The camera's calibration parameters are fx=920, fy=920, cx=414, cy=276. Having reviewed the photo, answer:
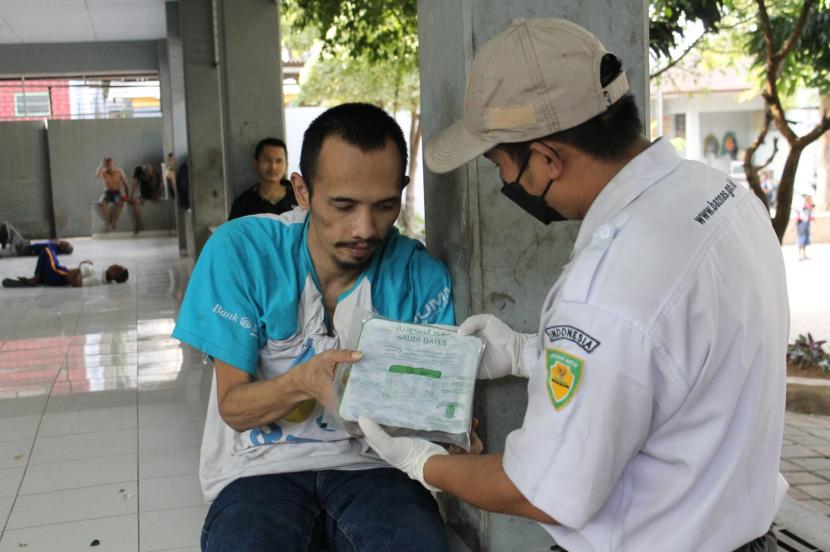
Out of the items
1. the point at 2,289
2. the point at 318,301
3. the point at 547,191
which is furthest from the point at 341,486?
the point at 2,289

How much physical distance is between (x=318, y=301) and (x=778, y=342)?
1127mm

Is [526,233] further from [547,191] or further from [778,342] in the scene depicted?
[778,342]

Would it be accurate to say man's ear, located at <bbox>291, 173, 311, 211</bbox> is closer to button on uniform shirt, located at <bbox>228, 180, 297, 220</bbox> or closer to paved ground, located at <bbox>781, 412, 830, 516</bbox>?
paved ground, located at <bbox>781, 412, 830, 516</bbox>

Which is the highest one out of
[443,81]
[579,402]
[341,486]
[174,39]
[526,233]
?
[174,39]

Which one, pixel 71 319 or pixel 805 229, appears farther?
→ pixel 805 229

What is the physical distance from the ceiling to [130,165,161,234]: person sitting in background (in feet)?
9.16

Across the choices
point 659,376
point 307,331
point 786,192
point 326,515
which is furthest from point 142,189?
point 659,376

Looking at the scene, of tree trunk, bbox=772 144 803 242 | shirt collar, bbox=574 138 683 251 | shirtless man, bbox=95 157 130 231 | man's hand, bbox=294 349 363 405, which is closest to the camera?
shirt collar, bbox=574 138 683 251

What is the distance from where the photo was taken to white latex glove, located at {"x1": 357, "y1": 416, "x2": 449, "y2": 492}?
6.02 feet

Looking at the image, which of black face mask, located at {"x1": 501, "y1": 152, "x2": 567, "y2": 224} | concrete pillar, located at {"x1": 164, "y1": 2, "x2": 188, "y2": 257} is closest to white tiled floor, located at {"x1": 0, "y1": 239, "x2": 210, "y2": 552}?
black face mask, located at {"x1": 501, "y1": 152, "x2": 567, "y2": 224}

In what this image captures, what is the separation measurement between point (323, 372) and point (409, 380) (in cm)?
19

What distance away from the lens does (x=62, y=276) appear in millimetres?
11117

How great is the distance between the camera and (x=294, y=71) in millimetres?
21828

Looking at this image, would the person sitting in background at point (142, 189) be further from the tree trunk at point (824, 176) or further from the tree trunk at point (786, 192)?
the tree trunk at point (786, 192)
